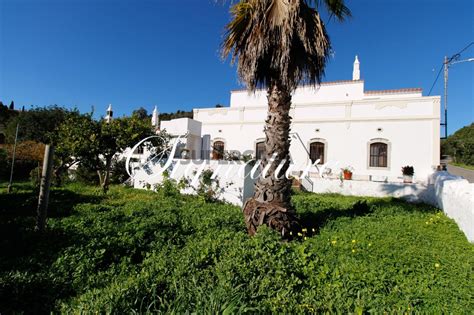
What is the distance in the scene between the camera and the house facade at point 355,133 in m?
14.0

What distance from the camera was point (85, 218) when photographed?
575cm

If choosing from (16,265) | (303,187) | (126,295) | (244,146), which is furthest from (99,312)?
(244,146)

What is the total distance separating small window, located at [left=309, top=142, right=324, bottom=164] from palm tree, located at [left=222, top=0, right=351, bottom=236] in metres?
11.2

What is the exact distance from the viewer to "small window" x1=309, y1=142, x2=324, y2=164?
1631 centimetres

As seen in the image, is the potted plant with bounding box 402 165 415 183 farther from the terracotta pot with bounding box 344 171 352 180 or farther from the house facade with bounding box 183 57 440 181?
the terracotta pot with bounding box 344 171 352 180

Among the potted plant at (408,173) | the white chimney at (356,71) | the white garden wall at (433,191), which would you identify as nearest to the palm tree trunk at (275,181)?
the white garden wall at (433,191)

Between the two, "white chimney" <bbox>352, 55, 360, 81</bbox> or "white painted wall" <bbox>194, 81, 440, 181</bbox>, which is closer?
"white painted wall" <bbox>194, 81, 440, 181</bbox>

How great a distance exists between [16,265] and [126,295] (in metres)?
2.25

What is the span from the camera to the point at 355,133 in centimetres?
1552

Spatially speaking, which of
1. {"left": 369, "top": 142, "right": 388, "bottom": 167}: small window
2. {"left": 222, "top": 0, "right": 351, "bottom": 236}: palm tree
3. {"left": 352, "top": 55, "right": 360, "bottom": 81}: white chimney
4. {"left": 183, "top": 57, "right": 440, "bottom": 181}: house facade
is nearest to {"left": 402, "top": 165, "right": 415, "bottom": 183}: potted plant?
{"left": 183, "top": 57, "right": 440, "bottom": 181}: house facade

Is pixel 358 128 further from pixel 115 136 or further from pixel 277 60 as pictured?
pixel 115 136

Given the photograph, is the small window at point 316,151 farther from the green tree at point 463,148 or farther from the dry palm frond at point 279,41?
the green tree at point 463,148

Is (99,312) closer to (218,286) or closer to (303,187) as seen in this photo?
(218,286)

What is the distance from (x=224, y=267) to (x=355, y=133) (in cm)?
1498
